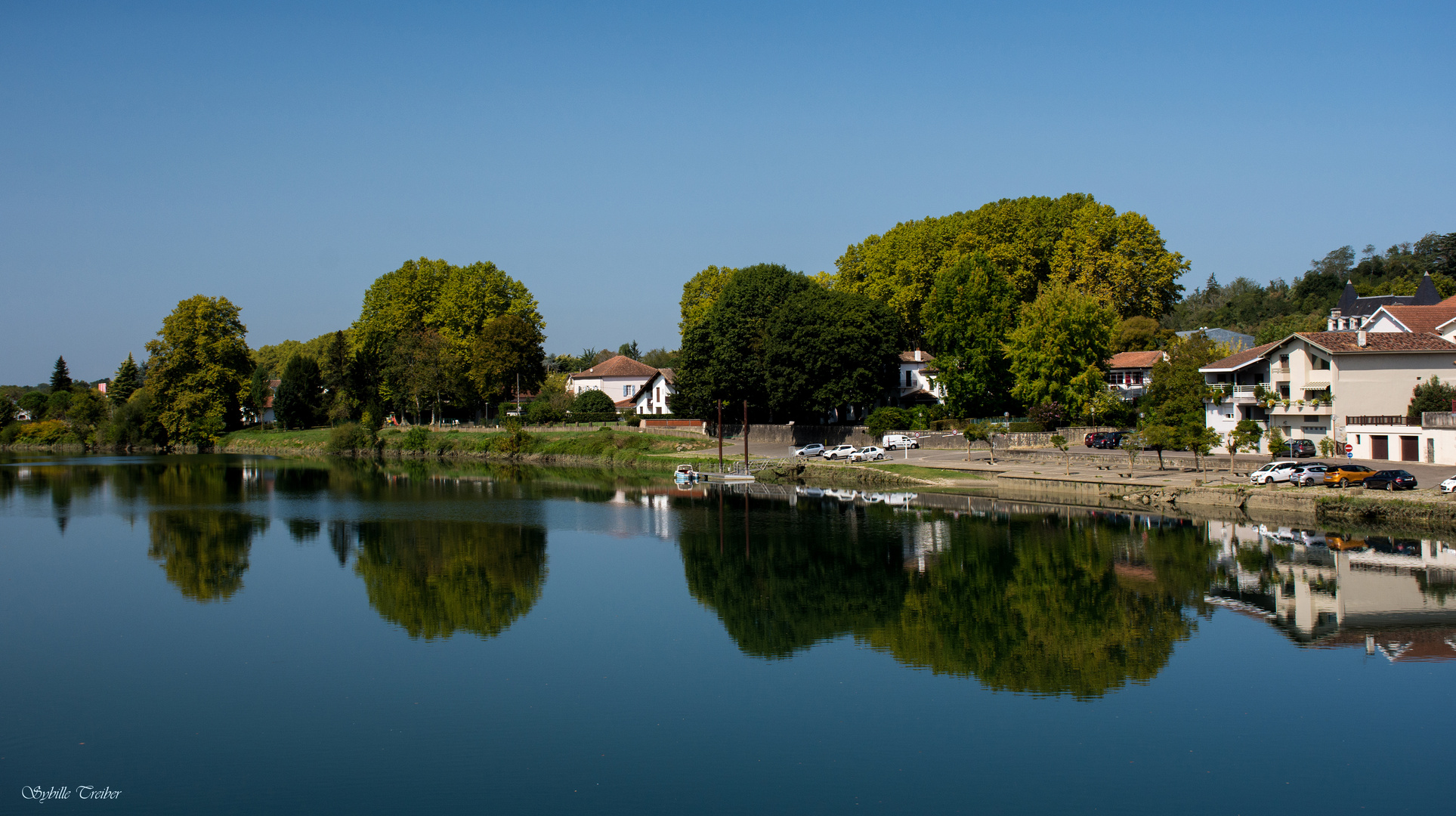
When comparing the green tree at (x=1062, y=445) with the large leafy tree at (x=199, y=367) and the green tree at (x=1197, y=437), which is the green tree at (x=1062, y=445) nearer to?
the green tree at (x=1197, y=437)

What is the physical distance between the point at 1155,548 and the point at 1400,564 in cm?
695

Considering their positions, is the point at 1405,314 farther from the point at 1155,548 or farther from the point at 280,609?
the point at 280,609

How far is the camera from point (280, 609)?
1070 inches

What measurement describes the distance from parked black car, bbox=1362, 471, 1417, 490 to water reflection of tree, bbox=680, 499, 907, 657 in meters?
18.0

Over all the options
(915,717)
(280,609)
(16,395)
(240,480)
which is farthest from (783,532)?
(16,395)

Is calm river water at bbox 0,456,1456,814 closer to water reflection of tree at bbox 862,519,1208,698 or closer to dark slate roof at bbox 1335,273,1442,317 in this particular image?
water reflection of tree at bbox 862,519,1208,698

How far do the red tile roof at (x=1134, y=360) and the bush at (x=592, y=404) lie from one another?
40.7 meters

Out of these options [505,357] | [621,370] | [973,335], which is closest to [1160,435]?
[973,335]

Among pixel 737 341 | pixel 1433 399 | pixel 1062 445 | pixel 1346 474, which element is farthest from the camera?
pixel 737 341

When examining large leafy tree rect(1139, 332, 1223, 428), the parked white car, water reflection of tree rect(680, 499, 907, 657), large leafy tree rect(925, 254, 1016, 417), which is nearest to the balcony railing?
large leafy tree rect(1139, 332, 1223, 428)

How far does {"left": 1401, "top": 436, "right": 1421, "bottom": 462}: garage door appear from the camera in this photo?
44350mm

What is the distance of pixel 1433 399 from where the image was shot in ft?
149

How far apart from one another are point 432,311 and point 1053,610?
7935cm

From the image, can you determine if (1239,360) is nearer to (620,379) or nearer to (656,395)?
(656,395)
